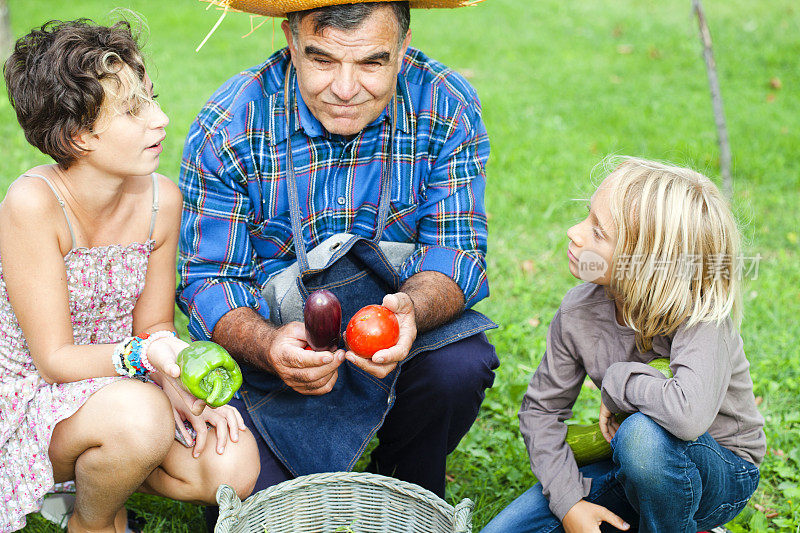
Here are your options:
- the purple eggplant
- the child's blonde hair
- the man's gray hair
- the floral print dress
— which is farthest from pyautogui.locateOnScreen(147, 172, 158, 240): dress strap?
the child's blonde hair

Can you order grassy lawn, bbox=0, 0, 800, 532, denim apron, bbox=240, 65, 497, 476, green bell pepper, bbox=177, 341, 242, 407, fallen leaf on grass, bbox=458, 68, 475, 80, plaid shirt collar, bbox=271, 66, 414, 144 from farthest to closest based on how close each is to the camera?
fallen leaf on grass, bbox=458, 68, 475, 80 < grassy lawn, bbox=0, 0, 800, 532 < plaid shirt collar, bbox=271, 66, 414, 144 < denim apron, bbox=240, 65, 497, 476 < green bell pepper, bbox=177, 341, 242, 407

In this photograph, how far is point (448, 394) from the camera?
2.96 m

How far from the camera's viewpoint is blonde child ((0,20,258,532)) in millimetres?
2604

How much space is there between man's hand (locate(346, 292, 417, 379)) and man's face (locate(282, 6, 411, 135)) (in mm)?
723

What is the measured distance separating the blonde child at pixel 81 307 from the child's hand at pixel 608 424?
51.7 inches

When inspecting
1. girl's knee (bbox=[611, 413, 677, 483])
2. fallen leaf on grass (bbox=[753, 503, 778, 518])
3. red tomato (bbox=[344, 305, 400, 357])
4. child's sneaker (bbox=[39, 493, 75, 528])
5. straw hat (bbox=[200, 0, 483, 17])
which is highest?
straw hat (bbox=[200, 0, 483, 17])

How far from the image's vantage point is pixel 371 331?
2.68 metres

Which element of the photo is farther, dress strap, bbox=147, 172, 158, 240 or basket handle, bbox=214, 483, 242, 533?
dress strap, bbox=147, 172, 158, 240

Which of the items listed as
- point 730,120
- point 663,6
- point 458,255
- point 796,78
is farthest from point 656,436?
point 663,6

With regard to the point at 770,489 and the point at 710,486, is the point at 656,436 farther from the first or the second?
the point at 770,489

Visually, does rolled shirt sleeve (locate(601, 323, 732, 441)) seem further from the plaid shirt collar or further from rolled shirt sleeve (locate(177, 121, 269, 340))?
rolled shirt sleeve (locate(177, 121, 269, 340))

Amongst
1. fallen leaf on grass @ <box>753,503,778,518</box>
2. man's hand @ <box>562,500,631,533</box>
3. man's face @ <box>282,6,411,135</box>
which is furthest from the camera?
fallen leaf on grass @ <box>753,503,778,518</box>

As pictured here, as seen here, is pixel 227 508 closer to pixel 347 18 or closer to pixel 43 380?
pixel 43 380

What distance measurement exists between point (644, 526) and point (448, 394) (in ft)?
2.66
